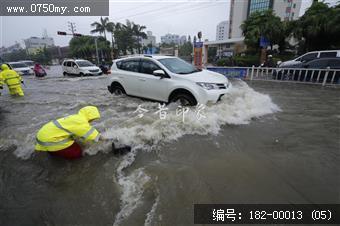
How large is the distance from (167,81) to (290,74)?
26.5 ft

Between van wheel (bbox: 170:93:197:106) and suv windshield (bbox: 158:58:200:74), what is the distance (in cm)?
69

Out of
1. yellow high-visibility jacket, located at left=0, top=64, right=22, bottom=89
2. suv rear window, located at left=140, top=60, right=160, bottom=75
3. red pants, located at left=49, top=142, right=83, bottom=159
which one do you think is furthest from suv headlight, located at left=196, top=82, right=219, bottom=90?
yellow high-visibility jacket, located at left=0, top=64, right=22, bottom=89

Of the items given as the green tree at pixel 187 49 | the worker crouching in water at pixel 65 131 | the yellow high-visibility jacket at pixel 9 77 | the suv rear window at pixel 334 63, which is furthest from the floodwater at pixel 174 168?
the green tree at pixel 187 49

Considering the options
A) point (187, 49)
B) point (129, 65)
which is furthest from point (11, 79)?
point (187, 49)

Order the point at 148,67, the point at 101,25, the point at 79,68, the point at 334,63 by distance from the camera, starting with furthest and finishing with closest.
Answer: the point at 101,25
the point at 79,68
the point at 334,63
the point at 148,67

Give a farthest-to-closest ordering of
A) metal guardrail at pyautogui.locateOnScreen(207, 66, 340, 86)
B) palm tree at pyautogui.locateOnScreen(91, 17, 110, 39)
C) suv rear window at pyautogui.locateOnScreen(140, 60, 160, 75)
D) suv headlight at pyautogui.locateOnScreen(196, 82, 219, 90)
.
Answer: palm tree at pyautogui.locateOnScreen(91, 17, 110, 39), metal guardrail at pyautogui.locateOnScreen(207, 66, 340, 86), suv rear window at pyautogui.locateOnScreen(140, 60, 160, 75), suv headlight at pyautogui.locateOnScreen(196, 82, 219, 90)

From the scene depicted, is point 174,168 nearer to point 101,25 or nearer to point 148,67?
point 148,67

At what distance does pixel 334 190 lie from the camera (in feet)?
7.85

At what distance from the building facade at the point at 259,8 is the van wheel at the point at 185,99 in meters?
40.9

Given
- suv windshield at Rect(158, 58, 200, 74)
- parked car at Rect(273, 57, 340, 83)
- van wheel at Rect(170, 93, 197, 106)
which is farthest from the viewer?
parked car at Rect(273, 57, 340, 83)

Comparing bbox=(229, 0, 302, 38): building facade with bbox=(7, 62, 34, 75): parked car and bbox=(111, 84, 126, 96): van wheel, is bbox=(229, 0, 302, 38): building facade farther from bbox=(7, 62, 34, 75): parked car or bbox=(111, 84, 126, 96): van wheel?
bbox=(111, 84, 126, 96): van wheel

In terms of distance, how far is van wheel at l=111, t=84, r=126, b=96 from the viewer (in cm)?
664

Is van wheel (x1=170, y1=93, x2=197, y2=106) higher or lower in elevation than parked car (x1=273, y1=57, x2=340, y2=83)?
lower

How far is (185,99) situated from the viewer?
4980mm
